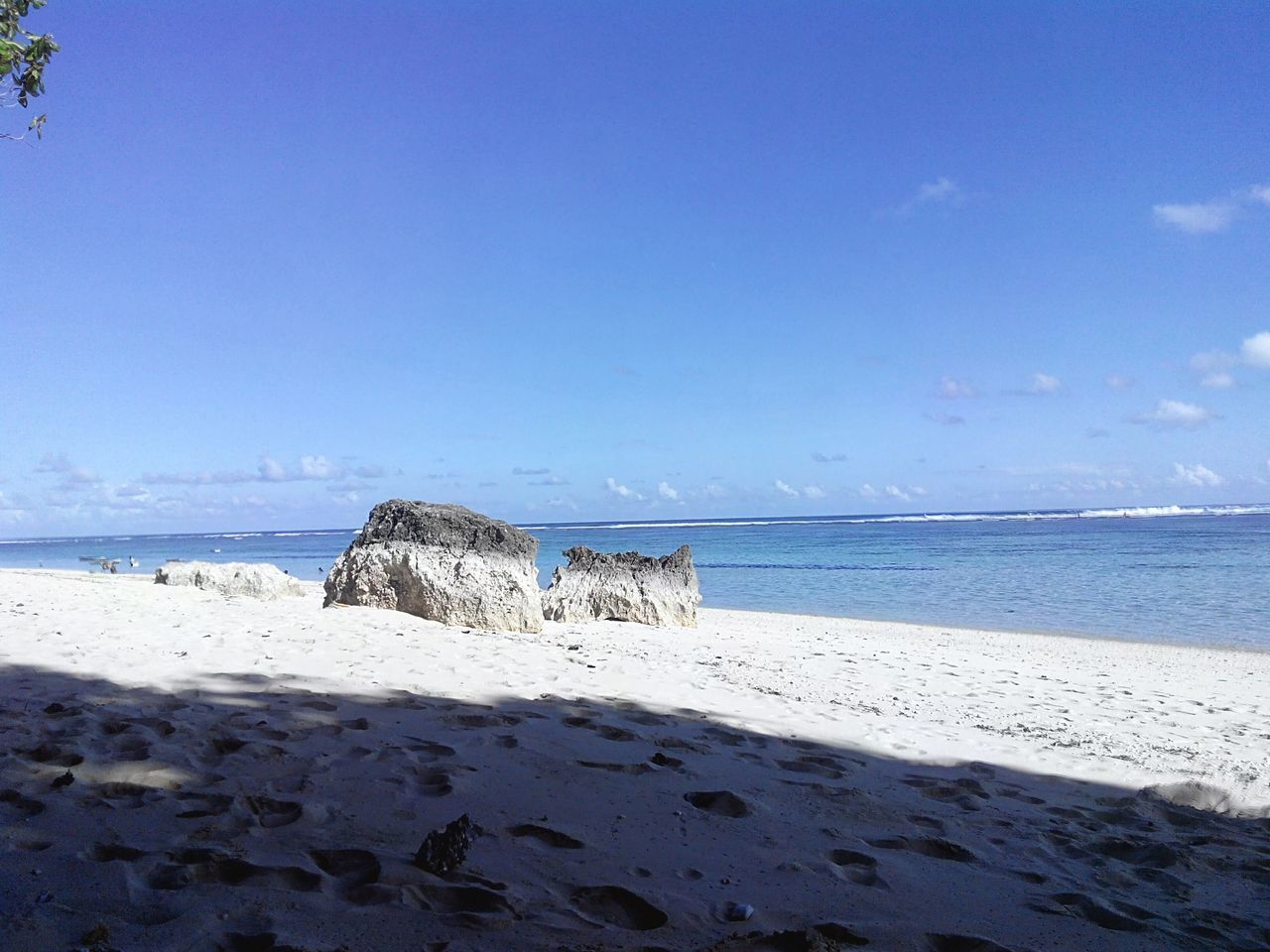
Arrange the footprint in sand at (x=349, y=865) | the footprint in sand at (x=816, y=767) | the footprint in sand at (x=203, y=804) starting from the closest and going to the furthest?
the footprint in sand at (x=349, y=865) → the footprint in sand at (x=203, y=804) → the footprint in sand at (x=816, y=767)

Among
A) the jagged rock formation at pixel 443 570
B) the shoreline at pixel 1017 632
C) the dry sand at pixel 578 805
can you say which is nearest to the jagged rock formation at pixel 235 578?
the jagged rock formation at pixel 443 570

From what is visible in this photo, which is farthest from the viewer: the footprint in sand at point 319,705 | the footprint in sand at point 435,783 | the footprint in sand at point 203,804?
the footprint in sand at point 319,705

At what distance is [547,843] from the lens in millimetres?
3016

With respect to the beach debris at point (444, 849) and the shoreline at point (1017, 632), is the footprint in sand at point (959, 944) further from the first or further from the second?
the shoreline at point (1017, 632)

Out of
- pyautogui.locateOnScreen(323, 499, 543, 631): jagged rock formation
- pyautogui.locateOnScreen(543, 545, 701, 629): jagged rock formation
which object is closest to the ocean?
Result: pyautogui.locateOnScreen(543, 545, 701, 629): jagged rock formation

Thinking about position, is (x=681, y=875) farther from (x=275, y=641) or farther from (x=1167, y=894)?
(x=275, y=641)

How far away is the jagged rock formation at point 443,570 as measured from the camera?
31.0ft

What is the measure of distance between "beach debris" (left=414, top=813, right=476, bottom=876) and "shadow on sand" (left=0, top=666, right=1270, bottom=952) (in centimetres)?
6

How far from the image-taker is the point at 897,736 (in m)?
5.57

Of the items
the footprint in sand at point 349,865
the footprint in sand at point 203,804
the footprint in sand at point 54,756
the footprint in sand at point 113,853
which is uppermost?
the footprint in sand at point 54,756

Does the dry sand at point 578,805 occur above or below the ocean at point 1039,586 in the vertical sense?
above

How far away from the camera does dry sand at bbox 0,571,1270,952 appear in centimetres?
239

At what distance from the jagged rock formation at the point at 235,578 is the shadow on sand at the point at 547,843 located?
1145 centimetres

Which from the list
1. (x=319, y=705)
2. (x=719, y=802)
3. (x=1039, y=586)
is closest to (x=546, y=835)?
(x=719, y=802)
